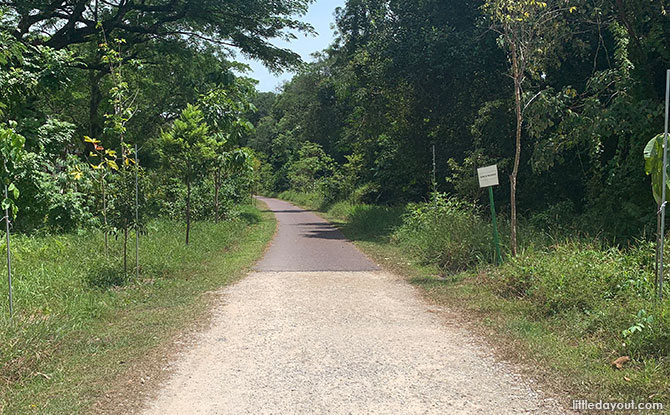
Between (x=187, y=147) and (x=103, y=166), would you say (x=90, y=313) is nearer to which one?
(x=103, y=166)

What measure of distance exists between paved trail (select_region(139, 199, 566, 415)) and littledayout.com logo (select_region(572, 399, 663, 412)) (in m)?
0.21

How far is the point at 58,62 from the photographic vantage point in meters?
11.9

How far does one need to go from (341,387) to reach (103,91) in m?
20.9

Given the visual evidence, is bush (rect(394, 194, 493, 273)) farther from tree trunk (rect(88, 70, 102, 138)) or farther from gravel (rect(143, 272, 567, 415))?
tree trunk (rect(88, 70, 102, 138))

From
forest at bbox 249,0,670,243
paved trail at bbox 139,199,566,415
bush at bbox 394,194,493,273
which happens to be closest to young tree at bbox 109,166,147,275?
paved trail at bbox 139,199,566,415

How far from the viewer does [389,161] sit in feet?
77.6

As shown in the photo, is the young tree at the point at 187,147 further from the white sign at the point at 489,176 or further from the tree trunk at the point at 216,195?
the tree trunk at the point at 216,195

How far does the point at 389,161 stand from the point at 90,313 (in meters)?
18.0

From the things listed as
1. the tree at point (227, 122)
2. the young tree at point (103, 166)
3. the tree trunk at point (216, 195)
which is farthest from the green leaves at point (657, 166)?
the tree trunk at point (216, 195)

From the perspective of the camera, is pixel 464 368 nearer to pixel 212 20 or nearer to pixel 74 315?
pixel 74 315

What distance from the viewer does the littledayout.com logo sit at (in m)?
4.09

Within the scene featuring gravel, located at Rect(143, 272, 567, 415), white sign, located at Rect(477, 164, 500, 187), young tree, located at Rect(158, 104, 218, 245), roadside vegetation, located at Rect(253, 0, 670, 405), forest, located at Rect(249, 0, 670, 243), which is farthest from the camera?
young tree, located at Rect(158, 104, 218, 245)

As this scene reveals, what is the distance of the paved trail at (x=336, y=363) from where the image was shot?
4.34 m

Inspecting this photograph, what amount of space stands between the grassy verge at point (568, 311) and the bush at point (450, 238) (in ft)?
0.16
